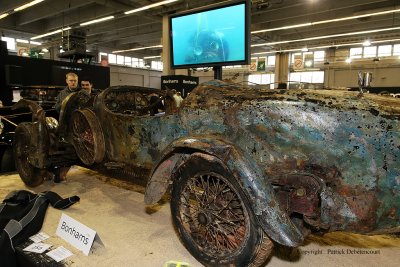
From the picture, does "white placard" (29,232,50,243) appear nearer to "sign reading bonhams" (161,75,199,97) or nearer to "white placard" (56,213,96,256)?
"white placard" (56,213,96,256)

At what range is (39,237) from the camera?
7.26ft

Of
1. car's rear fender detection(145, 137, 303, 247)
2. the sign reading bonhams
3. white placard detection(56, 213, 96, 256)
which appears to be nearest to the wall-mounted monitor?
car's rear fender detection(145, 137, 303, 247)

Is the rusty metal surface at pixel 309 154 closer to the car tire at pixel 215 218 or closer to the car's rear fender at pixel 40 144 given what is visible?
the car tire at pixel 215 218

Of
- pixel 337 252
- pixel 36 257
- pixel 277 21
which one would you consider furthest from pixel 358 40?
pixel 36 257

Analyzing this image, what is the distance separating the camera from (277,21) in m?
12.8

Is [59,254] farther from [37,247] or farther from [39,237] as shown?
[39,237]

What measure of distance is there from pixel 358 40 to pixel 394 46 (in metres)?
3.28

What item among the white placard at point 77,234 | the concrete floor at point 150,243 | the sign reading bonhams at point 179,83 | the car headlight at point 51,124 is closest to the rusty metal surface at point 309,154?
the concrete floor at point 150,243

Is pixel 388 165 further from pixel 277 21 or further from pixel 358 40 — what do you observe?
pixel 358 40

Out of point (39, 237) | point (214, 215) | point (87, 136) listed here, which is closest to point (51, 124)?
point (87, 136)

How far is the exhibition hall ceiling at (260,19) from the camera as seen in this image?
995cm

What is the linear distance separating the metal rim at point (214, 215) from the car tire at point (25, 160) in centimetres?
225

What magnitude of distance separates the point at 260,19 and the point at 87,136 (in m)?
10.5

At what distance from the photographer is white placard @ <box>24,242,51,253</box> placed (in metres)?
2.00
